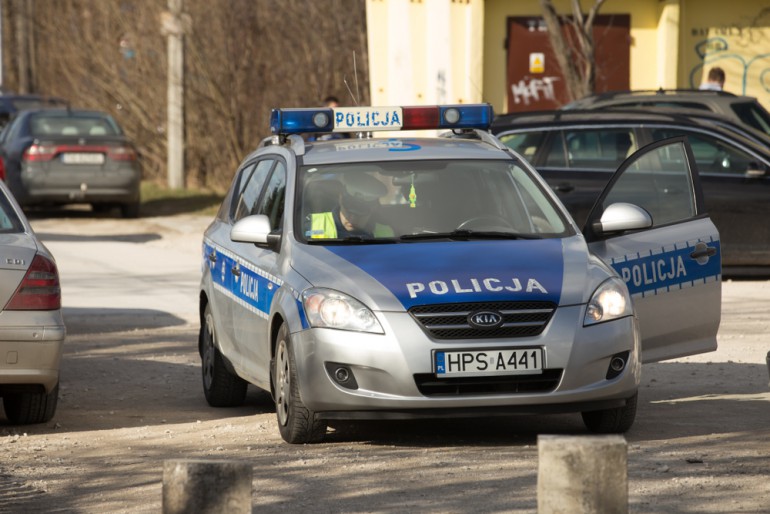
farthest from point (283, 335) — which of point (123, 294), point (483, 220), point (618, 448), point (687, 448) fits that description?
point (123, 294)

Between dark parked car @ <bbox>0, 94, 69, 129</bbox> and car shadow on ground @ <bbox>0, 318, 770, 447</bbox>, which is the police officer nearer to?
car shadow on ground @ <bbox>0, 318, 770, 447</bbox>

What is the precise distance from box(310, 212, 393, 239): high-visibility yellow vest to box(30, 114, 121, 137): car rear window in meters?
15.9

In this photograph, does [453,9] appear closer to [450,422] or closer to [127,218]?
[127,218]

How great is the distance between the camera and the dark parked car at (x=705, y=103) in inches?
691

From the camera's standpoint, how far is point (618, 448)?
486cm

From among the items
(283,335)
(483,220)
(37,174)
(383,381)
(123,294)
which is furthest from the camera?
(37,174)

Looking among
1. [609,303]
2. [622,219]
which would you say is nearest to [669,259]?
[622,219]

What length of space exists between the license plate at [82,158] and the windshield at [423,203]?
15253mm

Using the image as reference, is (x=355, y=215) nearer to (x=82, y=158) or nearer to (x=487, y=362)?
(x=487, y=362)

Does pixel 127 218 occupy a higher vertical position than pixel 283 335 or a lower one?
lower

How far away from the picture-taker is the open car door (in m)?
8.27

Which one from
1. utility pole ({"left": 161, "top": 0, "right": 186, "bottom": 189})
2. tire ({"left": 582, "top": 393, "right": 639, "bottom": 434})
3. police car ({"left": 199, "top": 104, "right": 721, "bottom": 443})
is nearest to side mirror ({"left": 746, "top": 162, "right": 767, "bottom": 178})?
police car ({"left": 199, "top": 104, "right": 721, "bottom": 443})

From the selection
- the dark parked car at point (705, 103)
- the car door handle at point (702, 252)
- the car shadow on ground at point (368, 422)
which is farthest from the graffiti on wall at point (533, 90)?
the car door handle at point (702, 252)

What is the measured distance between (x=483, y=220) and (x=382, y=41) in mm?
16295
